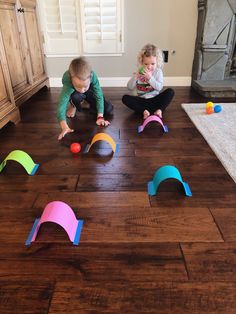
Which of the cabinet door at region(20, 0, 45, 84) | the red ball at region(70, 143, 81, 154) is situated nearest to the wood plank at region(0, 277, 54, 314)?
the red ball at region(70, 143, 81, 154)

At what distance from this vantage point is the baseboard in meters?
3.09

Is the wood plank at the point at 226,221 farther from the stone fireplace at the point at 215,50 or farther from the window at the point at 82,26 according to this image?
the window at the point at 82,26

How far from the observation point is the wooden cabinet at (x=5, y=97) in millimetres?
1828

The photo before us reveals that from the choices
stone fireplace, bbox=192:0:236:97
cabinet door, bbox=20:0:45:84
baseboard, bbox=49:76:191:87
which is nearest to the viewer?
cabinet door, bbox=20:0:45:84

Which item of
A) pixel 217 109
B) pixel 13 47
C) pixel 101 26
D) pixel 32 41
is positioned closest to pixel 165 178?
pixel 217 109

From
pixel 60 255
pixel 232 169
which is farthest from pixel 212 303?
pixel 232 169

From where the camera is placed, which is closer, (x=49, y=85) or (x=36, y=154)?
(x=36, y=154)

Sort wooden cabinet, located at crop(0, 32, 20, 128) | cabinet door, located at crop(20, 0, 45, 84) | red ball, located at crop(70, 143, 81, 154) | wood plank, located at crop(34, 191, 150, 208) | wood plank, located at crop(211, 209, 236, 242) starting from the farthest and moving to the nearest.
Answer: cabinet door, located at crop(20, 0, 45, 84) < wooden cabinet, located at crop(0, 32, 20, 128) < red ball, located at crop(70, 143, 81, 154) < wood plank, located at crop(34, 191, 150, 208) < wood plank, located at crop(211, 209, 236, 242)

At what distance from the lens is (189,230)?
99 cm

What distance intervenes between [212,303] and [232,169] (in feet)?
2.56

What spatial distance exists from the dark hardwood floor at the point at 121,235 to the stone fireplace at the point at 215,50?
1228 mm

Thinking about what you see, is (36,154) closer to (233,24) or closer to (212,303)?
(212,303)

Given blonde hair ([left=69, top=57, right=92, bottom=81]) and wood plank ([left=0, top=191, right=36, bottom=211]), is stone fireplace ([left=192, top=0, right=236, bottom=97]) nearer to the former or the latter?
blonde hair ([left=69, top=57, right=92, bottom=81])

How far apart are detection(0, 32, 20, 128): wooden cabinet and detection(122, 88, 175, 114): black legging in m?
0.88
